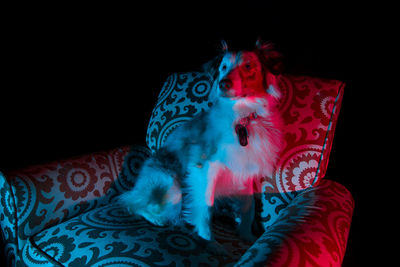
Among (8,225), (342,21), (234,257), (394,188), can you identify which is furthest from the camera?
(394,188)

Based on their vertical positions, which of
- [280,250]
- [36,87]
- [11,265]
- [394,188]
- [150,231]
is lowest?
[394,188]

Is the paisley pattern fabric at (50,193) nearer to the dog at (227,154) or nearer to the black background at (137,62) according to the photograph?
the dog at (227,154)

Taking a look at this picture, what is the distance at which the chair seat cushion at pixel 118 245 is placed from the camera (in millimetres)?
960

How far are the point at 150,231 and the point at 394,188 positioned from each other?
206 centimetres

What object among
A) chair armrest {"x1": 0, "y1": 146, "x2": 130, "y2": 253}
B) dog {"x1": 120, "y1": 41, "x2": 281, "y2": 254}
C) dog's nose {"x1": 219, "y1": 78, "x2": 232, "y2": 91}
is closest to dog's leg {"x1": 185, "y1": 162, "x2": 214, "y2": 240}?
dog {"x1": 120, "y1": 41, "x2": 281, "y2": 254}

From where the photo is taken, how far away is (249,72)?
4.27 ft

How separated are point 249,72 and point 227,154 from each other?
444 millimetres

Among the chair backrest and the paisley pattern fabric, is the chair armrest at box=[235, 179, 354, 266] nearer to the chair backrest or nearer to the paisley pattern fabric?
the chair backrest

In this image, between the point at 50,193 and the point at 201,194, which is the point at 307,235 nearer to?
the point at 201,194

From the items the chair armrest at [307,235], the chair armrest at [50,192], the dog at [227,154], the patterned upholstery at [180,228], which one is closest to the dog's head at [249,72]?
the dog at [227,154]

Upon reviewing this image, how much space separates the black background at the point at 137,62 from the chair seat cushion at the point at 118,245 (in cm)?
112

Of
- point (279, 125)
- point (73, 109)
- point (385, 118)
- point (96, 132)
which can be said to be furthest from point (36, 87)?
point (385, 118)

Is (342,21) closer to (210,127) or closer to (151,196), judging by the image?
(210,127)

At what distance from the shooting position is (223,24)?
232cm
